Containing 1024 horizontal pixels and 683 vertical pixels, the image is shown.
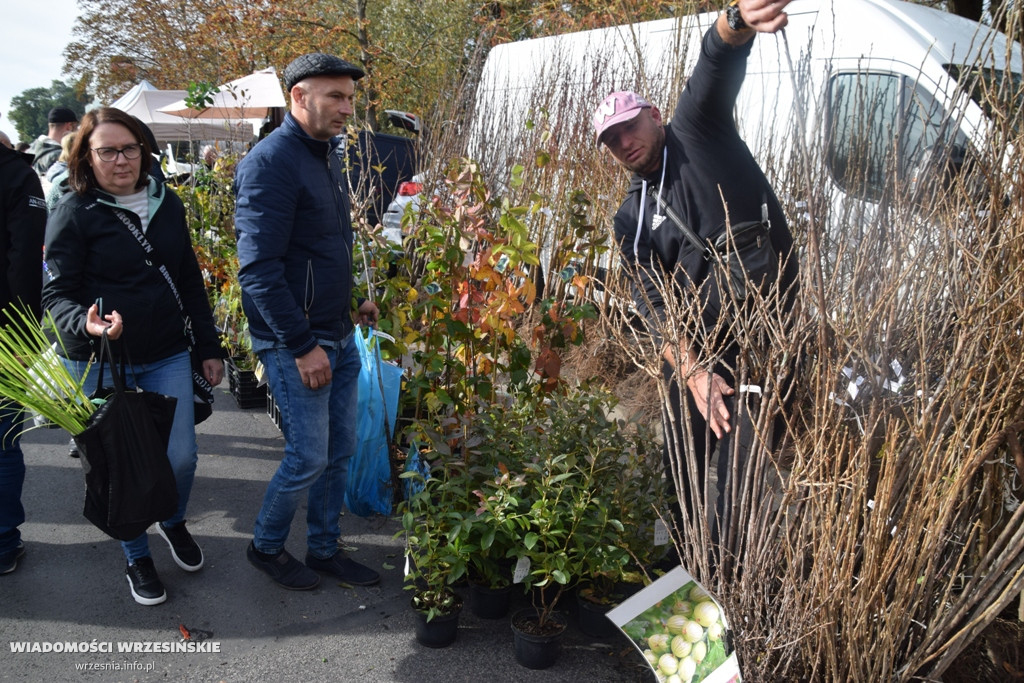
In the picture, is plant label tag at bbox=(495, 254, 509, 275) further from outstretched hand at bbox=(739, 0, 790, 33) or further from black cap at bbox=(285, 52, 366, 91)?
outstretched hand at bbox=(739, 0, 790, 33)

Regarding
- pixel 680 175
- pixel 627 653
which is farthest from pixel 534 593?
pixel 680 175

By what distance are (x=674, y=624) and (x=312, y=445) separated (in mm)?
1618

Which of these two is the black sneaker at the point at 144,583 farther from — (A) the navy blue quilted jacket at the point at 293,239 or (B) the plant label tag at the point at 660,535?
(B) the plant label tag at the point at 660,535

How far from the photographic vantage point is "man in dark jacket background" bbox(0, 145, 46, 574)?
338cm

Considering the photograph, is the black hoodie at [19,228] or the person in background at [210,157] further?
the person in background at [210,157]

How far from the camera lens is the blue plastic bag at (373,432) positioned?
391cm

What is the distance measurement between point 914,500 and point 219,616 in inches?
102

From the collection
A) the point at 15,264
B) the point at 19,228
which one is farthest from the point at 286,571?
the point at 19,228

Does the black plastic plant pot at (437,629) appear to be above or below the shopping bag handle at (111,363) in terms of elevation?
below

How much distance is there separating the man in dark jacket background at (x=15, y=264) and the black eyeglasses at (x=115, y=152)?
583 millimetres

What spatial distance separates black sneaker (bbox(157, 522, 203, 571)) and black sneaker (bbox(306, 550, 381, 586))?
50cm

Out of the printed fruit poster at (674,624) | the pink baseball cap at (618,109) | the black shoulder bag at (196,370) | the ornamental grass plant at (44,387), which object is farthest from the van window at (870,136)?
the ornamental grass plant at (44,387)

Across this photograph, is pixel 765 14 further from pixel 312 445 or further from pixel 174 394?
pixel 174 394

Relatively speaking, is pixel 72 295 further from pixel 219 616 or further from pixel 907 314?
pixel 907 314
